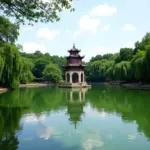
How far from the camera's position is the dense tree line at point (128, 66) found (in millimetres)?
37250

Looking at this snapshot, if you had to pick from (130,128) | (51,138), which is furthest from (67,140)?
(130,128)

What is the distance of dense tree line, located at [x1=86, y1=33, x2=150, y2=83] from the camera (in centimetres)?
3725

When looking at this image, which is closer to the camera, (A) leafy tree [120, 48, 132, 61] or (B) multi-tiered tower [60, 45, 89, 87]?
(B) multi-tiered tower [60, 45, 89, 87]

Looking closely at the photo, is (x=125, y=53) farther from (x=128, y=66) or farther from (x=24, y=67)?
(x=24, y=67)

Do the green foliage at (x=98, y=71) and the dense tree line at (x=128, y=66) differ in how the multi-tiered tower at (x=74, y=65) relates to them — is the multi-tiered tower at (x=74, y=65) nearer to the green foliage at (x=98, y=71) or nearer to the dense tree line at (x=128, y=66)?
the dense tree line at (x=128, y=66)

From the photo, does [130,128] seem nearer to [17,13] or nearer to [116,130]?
[116,130]

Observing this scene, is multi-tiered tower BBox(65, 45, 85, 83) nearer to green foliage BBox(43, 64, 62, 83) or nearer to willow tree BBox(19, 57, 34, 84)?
willow tree BBox(19, 57, 34, 84)

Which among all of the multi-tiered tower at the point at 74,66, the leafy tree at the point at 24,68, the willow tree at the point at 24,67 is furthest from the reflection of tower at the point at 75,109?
the multi-tiered tower at the point at 74,66

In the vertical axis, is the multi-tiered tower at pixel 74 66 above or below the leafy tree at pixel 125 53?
below

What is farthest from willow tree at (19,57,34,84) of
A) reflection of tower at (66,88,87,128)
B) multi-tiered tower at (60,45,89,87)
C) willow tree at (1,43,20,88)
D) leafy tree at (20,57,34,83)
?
reflection of tower at (66,88,87,128)

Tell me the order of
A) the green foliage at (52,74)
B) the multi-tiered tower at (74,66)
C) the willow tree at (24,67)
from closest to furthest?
the willow tree at (24,67) → the multi-tiered tower at (74,66) → the green foliage at (52,74)

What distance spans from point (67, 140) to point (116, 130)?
2505 mm

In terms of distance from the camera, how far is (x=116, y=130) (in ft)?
33.5

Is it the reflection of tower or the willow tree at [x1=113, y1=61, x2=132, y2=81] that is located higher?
the willow tree at [x1=113, y1=61, x2=132, y2=81]
